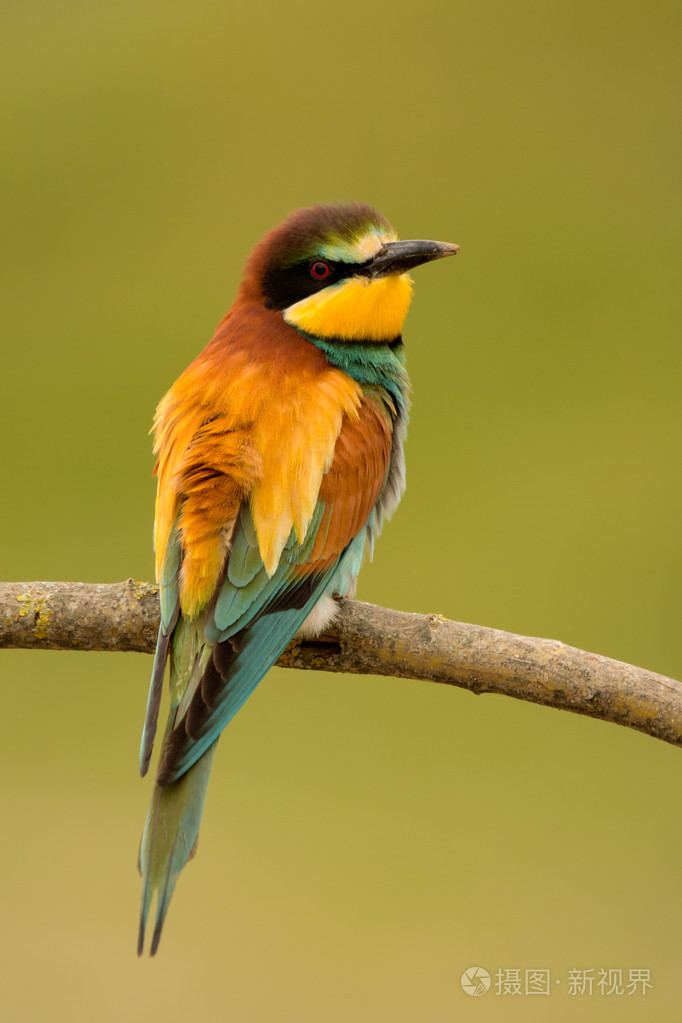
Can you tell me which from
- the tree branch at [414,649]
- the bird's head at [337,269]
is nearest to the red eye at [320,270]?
the bird's head at [337,269]

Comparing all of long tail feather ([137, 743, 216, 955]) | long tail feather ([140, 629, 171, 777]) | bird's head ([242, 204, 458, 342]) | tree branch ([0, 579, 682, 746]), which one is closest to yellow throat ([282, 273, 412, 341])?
bird's head ([242, 204, 458, 342])

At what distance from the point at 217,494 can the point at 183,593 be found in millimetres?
135

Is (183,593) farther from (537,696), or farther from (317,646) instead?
(537,696)

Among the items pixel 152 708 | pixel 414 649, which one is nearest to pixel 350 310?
pixel 414 649

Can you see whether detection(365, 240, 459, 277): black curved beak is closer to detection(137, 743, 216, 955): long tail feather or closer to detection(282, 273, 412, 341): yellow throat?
detection(282, 273, 412, 341): yellow throat

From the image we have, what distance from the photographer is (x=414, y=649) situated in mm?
1329

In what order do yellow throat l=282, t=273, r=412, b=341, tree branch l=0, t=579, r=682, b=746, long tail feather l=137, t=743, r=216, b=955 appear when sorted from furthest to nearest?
yellow throat l=282, t=273, r=412, b=341 → tree branch l=0, t=579, r=682, b=746 → long tail feather l=137, t=743, r=216, b=955

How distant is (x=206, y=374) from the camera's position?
4.90 ft

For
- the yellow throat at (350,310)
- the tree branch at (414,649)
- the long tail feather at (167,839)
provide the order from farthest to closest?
the yellow throat at (350,310) → the tree branch at (414,649) → the long tail feather at (167,839)

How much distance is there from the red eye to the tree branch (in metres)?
0.50

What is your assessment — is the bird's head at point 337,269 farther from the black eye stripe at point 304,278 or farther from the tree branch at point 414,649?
the tree branch at point 414,649

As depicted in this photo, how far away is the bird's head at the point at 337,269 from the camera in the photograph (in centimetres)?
153

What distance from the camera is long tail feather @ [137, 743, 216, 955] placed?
113 cm

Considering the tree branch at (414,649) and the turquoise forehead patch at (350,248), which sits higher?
the turquoise forehead patch at (350,248)
